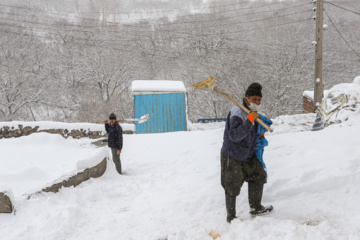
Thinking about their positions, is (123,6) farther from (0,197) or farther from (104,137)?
(0,197)

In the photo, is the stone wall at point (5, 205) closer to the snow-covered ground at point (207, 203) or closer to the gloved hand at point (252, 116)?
the snow-covered ground at point (207, 203)

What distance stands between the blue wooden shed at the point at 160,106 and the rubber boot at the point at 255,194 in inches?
391

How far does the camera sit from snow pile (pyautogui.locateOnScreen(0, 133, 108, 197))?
4.68 metres

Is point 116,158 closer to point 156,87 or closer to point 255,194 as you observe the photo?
point 255,194

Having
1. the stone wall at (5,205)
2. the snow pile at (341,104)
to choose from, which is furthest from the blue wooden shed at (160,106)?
the stone wall at (5,205)

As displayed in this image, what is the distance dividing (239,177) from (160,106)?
10.1 metres

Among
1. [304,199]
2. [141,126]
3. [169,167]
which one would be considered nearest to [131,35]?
[141,126]

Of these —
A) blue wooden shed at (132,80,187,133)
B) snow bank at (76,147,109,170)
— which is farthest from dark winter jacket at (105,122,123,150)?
blue wooden shed at (132,80,187,133)

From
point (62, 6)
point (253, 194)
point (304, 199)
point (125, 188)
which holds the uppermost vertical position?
point (62, 6)

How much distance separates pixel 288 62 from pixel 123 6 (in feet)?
174

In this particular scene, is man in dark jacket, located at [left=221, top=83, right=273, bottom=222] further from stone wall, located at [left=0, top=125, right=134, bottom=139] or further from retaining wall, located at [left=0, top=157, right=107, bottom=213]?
stone wall, located at [left=0, top=125, right=134, bottom=139]

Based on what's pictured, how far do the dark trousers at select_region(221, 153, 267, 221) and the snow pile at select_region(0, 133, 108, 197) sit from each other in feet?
8.90

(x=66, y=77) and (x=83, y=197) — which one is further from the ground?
(x=66, y=77)

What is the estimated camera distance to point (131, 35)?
40812 millimetres
